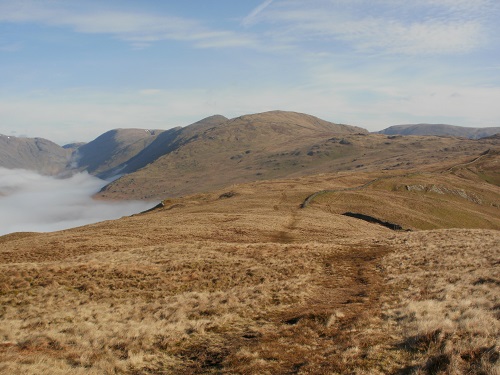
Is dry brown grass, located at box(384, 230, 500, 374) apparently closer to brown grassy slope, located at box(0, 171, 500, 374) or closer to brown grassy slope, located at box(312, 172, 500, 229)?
brown grassy slope, located at box(0, 171, 500, 374)

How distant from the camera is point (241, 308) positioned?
2105cm

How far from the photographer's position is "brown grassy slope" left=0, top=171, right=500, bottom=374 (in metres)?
13.5

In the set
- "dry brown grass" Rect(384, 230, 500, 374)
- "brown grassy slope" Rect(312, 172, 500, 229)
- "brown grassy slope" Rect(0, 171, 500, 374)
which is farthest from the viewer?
"brown grassy slope" Rect(312, 172, 500, 229)

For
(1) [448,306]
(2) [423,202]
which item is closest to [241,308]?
(1) [448,306]

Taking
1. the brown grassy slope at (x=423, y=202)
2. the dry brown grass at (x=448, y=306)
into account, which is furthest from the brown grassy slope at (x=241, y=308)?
the brown grassy slope at (x=423, y=202)

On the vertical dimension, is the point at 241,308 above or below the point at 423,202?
above

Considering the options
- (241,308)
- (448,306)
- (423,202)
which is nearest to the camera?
(448,306)

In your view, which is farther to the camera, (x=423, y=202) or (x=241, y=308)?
(x=423, y=202)

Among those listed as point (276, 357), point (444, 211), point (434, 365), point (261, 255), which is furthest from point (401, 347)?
point (444, 211)

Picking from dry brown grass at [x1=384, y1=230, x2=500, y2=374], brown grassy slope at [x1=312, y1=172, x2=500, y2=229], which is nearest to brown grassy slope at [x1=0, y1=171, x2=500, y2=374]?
dry brown grass at [x1=384, y1=230, x2=500, y2=374]

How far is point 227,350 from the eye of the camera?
15.1 m

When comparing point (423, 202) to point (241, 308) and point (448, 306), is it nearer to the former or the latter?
point (448, 306)

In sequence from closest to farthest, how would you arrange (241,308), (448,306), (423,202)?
(448,306) → (241,308) → (423,202)

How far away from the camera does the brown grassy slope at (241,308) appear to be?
44.4 feet
